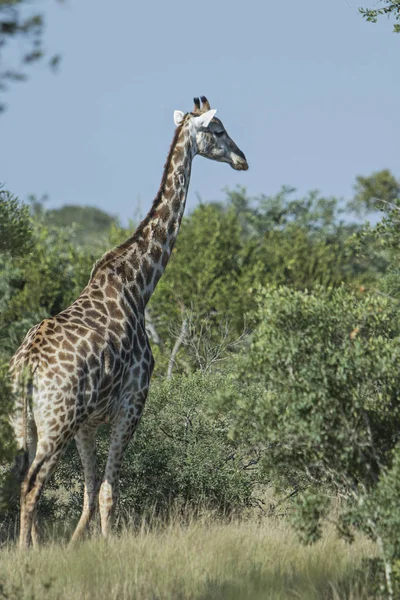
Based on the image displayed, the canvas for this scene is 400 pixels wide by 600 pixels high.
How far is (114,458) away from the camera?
1016 cm

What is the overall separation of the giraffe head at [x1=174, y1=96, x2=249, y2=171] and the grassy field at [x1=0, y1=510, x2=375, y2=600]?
4.35 metres

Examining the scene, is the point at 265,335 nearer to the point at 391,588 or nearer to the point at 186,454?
the point at 391,588

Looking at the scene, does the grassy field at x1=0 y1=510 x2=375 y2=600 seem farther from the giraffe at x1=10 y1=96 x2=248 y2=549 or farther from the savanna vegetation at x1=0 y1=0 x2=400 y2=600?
the giraffe at x1=10 y1=96 x2=248 y2=549

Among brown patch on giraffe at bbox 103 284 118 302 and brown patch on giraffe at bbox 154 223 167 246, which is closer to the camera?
brown patch on giraffe at bbox 103 284 118 302

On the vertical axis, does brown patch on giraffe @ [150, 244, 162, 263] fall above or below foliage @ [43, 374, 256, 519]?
above

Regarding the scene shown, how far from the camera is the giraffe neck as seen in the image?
10703mm

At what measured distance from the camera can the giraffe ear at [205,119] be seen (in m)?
11.5

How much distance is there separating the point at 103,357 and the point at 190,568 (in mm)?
2296

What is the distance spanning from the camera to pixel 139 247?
10906mm

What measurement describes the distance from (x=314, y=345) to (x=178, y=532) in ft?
11.2

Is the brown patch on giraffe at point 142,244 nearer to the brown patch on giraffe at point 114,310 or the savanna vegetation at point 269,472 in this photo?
the brown patch on giraffe at point 114,310

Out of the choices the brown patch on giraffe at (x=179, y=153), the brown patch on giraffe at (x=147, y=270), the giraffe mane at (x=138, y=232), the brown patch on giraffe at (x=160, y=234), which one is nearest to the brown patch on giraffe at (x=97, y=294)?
the giraffe mane at (x=138, y=232)

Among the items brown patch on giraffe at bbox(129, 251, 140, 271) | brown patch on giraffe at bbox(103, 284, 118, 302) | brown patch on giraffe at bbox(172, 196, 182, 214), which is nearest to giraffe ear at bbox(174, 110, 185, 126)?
brown patch on giraffe at bbox(172, 196, 182, 214)

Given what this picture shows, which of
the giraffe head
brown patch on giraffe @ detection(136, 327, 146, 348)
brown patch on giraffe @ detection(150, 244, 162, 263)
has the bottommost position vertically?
brown patch on giraffe @ detection(136, 327, 146, 348)
